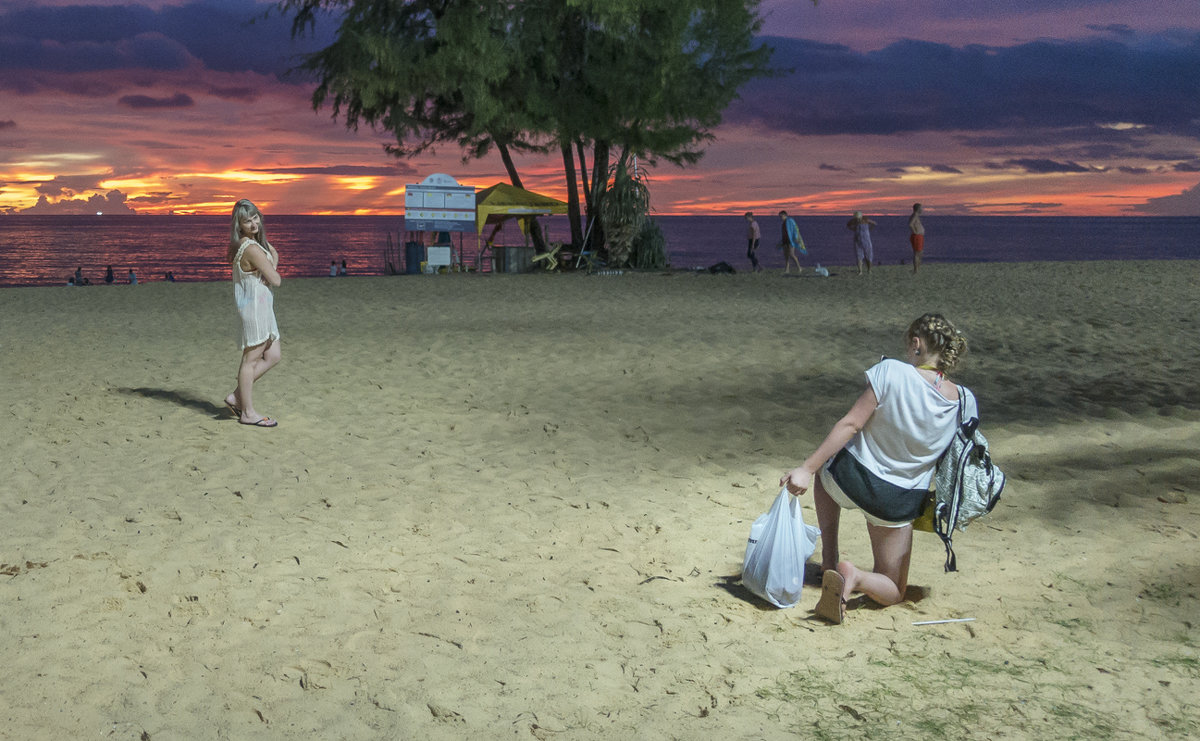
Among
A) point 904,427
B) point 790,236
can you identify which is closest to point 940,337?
point 904,427

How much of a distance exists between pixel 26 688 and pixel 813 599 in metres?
3.35

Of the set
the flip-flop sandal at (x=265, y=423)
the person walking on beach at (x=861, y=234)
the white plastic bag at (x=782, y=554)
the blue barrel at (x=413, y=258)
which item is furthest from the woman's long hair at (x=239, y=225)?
the blue barrel at (x=413, y=258)

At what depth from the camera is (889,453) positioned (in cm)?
399

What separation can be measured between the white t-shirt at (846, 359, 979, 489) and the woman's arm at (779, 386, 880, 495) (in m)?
0.04

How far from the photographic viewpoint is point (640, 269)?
26766mm

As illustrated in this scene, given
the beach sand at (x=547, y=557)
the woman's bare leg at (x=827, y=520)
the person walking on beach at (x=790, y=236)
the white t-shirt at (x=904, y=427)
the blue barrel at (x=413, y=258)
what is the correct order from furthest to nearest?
the blue barrel at (x=413, y=258)
the person walking on beach at (x=790, y=236)
the woman's bare leg at (x=827, y=520)
the white t-shirt at (x=904, y=427)
the beach sand at (x=547, y=557)

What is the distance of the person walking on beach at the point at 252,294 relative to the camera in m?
7.21

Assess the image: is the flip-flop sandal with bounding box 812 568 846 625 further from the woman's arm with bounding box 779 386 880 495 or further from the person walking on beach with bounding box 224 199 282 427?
the person walking on beach with bounding box 224 199 282 427


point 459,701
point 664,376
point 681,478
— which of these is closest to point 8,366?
point 664,376

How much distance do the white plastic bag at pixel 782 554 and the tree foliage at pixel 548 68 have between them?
21.2m

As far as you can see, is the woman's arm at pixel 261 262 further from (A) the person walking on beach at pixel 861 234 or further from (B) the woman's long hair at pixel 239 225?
(A) the person walking on beach at pixel 861 234

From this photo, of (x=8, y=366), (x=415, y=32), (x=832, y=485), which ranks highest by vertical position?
(x=415, y=32)

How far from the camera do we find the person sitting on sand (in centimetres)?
386

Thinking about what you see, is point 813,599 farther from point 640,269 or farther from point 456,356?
point 640,269
